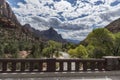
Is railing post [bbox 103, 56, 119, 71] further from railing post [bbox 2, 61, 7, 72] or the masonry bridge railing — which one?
railing post [bbox 2, 61, 7, 72]

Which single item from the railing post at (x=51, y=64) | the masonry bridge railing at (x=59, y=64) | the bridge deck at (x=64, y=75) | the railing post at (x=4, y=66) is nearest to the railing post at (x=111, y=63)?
the masonry bridge railing at (x=59, y=64)

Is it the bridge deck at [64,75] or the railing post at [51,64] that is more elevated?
the railing post at [51,64]

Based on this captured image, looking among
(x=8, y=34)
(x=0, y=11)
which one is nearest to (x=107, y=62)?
(x=8, y=34)

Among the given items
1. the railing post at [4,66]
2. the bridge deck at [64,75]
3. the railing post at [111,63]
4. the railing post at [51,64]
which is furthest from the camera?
the railing post at [111,63]

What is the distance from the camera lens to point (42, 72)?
8719 millimetres

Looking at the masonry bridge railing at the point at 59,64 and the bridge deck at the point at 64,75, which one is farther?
the masonry bridge railing at the point at 59,64

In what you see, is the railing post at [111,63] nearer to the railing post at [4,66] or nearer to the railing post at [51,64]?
the railing post at [51,64]

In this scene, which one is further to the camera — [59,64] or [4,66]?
[59,64]

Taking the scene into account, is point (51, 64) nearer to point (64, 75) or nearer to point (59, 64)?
point (59, 64)

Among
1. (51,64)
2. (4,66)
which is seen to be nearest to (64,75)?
(51,64)

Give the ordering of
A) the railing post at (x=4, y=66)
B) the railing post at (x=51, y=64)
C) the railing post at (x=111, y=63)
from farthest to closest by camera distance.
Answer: the railing post at (x=111, y=63)
the railing post at (x=51, y=64)
the railing post at (x=4, y=66)

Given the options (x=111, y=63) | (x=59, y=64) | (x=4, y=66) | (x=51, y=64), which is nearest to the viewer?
(x=4, y=66)

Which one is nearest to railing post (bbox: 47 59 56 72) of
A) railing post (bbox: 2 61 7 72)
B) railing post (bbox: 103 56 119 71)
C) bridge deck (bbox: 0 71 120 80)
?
bridge deck (bbox: 0 71 120 80)

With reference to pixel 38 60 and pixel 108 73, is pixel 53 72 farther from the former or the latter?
pixel 108 73
